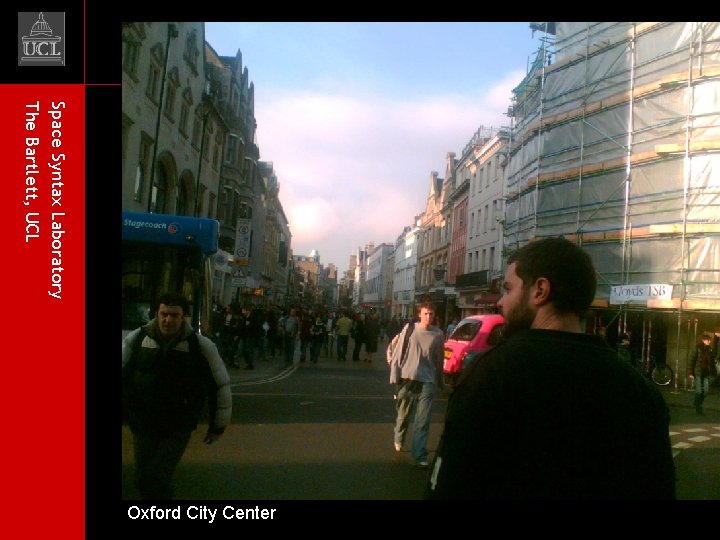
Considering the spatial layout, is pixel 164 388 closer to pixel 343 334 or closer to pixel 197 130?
pixel 343 334

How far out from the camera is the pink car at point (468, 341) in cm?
1105

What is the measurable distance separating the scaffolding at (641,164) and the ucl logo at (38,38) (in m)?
14.1

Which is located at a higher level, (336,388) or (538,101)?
(538,101)

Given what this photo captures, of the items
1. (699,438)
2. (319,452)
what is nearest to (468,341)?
(699,438)

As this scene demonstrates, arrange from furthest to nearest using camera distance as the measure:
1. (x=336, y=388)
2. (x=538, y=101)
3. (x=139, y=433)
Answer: (x=538, y=101) → (x=336, y=388) → (x=139, y=433)

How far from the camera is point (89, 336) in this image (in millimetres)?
2490

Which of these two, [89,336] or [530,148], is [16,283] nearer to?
[89,336]

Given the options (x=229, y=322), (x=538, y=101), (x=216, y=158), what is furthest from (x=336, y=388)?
(x=216, y=158)

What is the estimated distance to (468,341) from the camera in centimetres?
1149

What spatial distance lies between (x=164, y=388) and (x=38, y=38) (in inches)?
73.9

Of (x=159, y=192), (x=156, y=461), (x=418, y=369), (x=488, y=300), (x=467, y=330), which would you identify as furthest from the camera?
(x=488, y=300)

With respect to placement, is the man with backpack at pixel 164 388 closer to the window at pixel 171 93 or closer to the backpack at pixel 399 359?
the backpack at pixel 399 359

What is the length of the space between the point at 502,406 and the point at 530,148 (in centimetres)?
2269

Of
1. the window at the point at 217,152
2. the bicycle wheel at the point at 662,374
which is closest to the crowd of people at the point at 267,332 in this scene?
the window at the point at 217,152
